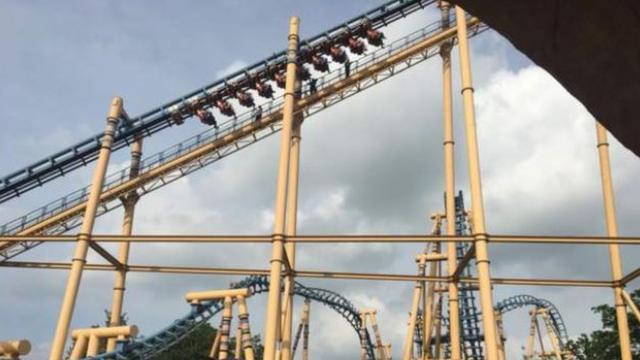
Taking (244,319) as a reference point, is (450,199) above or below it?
above

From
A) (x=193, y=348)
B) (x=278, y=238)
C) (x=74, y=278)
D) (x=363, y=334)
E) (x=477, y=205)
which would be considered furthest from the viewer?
(x=193, y=348)

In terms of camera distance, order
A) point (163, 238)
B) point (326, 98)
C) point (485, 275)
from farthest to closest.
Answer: point (326, 98) → point (163, 238) → point (485, 275)

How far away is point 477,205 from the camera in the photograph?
10992 mm

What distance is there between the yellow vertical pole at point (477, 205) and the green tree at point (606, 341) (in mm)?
19860

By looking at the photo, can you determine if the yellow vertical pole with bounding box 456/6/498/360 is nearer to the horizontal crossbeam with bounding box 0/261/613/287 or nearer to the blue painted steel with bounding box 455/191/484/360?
the horizontal crossbeam with bounding box 0/261/613/287

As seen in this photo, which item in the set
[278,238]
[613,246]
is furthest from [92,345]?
[613,246]

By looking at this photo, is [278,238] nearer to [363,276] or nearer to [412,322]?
[363,276]

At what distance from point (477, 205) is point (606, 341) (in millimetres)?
21500

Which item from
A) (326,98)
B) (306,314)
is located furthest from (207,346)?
(326,98)

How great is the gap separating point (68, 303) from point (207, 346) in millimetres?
28230

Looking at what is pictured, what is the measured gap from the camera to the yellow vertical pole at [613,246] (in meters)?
12.4

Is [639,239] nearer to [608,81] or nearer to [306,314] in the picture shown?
[608,81]

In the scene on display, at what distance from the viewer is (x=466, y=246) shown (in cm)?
2573

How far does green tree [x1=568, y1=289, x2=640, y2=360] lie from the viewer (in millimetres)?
27547
